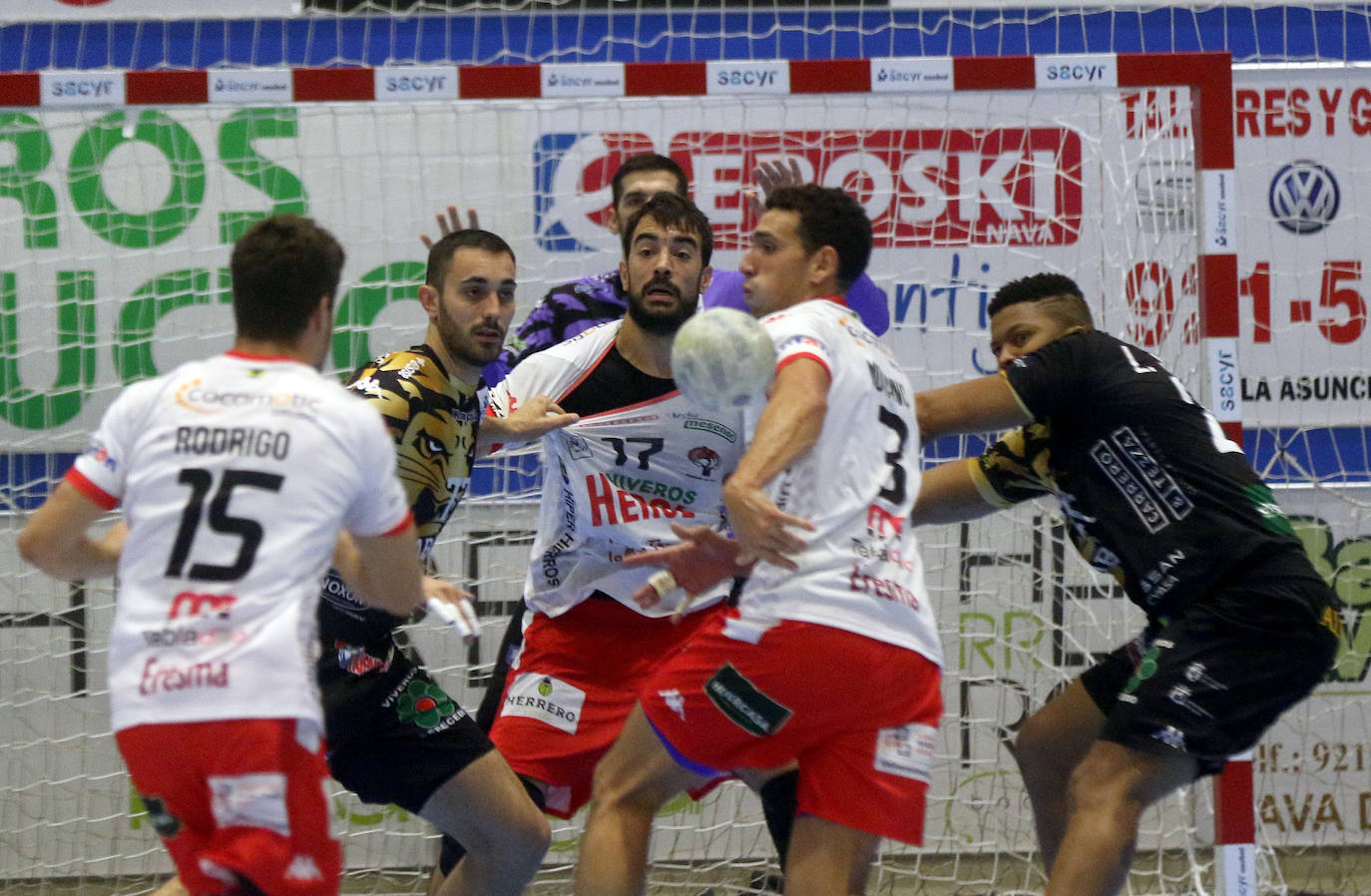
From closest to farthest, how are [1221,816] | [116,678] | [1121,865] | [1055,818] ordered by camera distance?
[116,678] → [1121,865] → [1055,818] → [1221,816]

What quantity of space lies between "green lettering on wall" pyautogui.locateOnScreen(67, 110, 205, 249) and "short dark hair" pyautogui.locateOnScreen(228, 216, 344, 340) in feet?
12.8

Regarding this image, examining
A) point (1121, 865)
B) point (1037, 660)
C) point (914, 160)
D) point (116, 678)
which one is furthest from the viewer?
point (914, 160)

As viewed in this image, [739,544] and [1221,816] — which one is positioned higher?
[739,544]

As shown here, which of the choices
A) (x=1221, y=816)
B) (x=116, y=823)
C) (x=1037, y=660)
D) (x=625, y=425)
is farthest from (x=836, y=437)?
(x=116, y=823)

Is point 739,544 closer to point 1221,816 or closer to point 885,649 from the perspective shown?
point 885,649

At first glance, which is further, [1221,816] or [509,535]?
[509,535]

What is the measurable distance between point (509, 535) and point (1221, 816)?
9.88ft

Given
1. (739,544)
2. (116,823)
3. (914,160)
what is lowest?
(116,823)

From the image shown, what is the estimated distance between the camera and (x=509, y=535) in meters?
6.16

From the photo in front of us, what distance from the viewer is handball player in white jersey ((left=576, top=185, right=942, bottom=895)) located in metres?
3.11

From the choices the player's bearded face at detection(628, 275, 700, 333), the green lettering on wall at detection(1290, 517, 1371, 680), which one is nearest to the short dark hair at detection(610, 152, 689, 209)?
the player's bearded face at detection(628, 275, 700, 333)

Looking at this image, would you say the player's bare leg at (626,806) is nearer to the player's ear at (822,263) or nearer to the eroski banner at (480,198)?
the player's ear at (822,263)

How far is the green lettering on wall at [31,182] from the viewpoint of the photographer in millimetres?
6258

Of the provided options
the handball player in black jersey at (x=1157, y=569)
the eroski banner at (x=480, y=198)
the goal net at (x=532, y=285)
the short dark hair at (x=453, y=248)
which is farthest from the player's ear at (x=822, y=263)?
the eroski banner at (x=480, y=198)
